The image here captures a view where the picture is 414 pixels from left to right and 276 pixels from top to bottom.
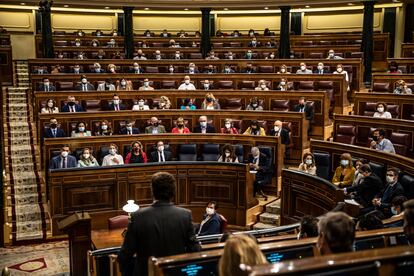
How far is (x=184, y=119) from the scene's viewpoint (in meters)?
10.1

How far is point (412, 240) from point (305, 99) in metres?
8.13

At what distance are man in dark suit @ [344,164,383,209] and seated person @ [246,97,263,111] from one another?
4031 mm

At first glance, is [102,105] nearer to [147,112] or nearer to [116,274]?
[147,112]

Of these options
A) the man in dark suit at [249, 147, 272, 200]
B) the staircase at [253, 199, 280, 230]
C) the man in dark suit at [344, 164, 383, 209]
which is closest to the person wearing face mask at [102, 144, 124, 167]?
the man in dark suit at [249, 147, 272, 200]

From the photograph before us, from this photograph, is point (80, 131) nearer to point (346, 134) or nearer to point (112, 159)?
point (112, 159)

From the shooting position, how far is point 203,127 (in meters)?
9.65

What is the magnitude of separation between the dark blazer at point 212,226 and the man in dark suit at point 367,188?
183 cm

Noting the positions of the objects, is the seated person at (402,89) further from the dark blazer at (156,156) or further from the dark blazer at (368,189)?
the dark blazer at (156,156)

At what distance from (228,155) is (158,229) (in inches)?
209

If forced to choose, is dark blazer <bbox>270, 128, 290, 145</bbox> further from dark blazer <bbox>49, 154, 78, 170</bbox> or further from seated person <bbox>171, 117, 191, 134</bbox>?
dark blazer <bbox>49, 154, 78, 170</bbox>

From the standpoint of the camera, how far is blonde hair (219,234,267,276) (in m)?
2.12

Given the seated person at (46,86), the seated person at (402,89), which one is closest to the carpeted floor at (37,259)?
the seated person at (46,86)

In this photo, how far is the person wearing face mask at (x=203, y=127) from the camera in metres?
9.64

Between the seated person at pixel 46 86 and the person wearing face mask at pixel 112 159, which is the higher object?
the seated person at pixel 46 86
